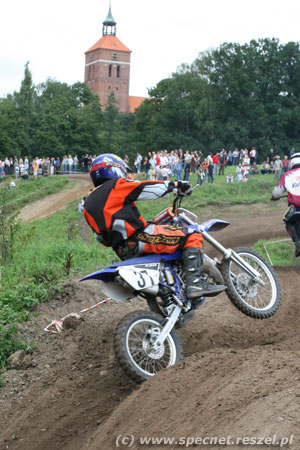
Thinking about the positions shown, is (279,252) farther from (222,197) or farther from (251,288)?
(222,197)

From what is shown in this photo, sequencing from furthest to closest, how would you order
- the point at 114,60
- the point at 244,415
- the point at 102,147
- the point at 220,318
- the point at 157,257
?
the point at 114,60 < the point at 102,147 < the point at 220,318 < the point at 157,257 < the point at 244,415

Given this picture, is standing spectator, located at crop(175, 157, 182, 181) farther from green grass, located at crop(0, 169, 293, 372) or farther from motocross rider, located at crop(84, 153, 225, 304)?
motocross rider, located at crop(84, 153, 225, 304)

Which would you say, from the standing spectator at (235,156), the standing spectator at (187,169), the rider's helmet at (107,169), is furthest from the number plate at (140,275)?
the standing spectator at (235,156)

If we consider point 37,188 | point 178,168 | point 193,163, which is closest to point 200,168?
point 178,168

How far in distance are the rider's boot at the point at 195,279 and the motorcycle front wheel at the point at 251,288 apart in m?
0.54

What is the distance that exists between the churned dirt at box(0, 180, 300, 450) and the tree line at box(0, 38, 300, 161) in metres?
61.5

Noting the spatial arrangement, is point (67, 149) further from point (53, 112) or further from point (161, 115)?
point (161, 115)

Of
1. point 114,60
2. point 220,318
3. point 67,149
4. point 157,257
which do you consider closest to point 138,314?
point 157,257

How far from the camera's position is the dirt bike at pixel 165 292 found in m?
5.36

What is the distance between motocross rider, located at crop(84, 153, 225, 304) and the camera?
576 cm

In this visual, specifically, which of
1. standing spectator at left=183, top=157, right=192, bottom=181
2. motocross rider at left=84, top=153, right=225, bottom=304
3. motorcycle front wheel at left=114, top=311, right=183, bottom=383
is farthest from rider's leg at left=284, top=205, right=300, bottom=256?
standing spectator at left=183, top=157, right=192, bottom=181

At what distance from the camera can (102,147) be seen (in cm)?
8431

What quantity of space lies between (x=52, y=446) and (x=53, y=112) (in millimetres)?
79329

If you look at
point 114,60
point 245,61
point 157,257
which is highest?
point 114,60
